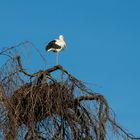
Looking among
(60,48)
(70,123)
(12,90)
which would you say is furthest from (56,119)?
(60,48)

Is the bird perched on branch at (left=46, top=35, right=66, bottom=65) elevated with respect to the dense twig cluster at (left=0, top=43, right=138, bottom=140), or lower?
elevated

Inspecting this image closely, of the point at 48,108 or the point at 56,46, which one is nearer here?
the point at 48,108

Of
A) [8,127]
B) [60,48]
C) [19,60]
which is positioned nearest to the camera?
[8,127]

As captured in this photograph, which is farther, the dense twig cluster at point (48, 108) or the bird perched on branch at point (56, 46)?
the bird perched on branch at point (56, 46)

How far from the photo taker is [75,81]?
261 inches

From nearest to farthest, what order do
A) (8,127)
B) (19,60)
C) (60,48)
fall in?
1. (8,127)
2. (19,60)
3. (60,48)

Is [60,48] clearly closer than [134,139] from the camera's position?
No

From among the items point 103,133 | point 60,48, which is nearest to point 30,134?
point 103,133

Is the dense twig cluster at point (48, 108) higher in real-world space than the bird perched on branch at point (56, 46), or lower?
lower

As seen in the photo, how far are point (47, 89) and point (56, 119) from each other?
0.36 m

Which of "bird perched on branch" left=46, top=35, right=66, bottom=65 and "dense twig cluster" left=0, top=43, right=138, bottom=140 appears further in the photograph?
"bird perched on branch" left=46, top=35, right=66, bottom=65

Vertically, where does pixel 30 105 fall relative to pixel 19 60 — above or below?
below

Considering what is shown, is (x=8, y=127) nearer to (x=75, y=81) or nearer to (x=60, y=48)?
(x=75, y=81)

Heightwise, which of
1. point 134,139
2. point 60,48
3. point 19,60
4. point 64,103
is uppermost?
point 60,48
